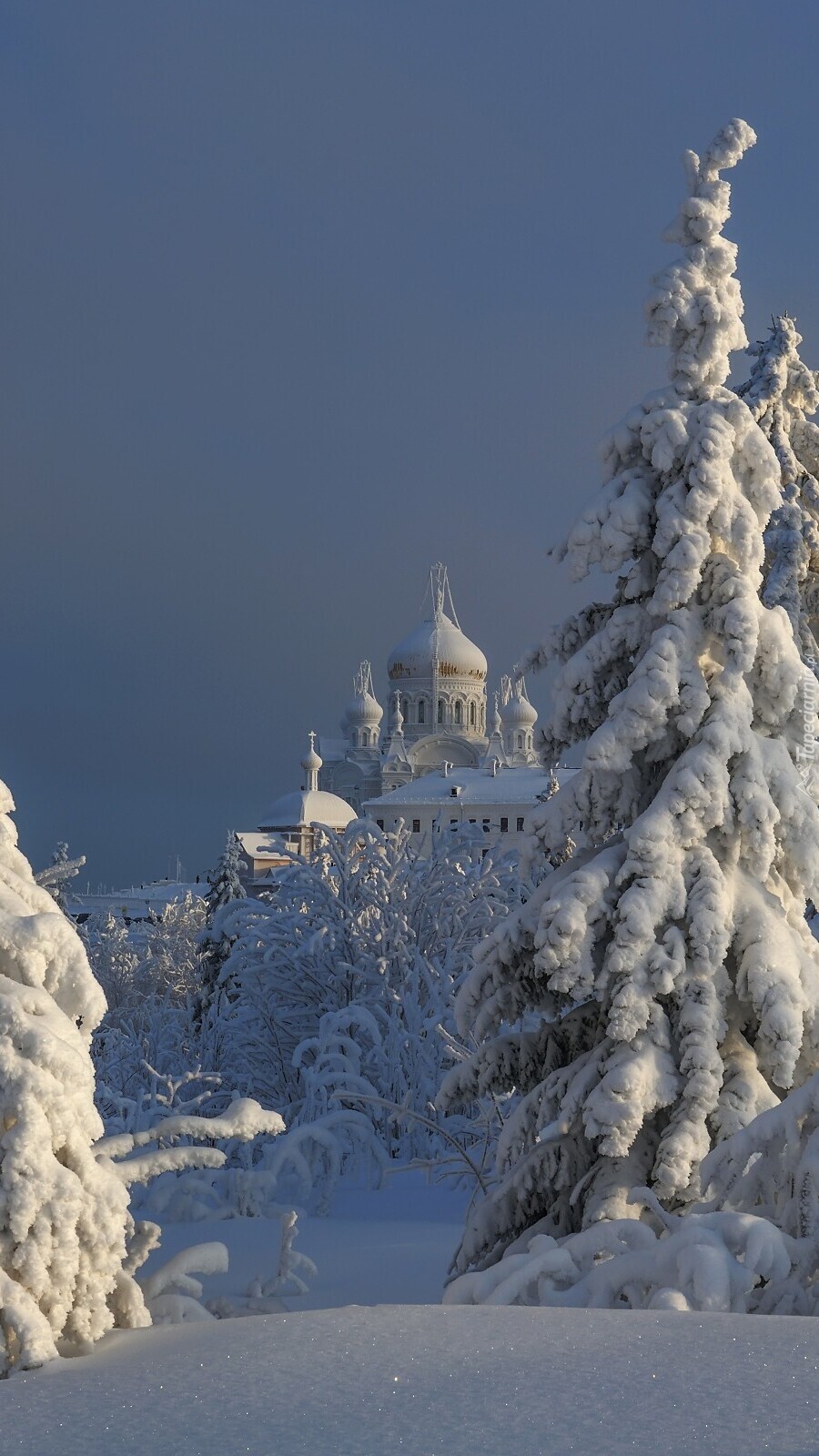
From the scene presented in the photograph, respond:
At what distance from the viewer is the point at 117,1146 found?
6117mm

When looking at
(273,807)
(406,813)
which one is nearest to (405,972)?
(406,813)

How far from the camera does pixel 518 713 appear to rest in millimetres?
123688

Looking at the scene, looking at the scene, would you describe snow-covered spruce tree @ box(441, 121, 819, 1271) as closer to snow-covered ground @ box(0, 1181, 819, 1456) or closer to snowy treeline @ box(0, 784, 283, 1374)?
snow-covered ground @ box(0, 1181, 819, 1456)

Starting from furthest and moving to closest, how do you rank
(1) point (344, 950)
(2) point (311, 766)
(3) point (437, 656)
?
(3) point (437, 656) < (2) point (311, 766) < (1) point (344, 950)

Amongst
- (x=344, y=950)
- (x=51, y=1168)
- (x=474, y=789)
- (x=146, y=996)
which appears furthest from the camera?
(x=474, y=789)

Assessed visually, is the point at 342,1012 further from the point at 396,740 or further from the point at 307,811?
the point at 396,740

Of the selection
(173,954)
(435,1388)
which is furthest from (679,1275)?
(173,954)

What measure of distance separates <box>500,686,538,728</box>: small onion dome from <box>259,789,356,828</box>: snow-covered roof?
1680 centimetres

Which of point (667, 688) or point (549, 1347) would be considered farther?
point (667, 688)

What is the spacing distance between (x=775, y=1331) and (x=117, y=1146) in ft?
8.28

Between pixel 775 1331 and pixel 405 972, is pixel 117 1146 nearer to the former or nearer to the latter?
pixel 775 1331

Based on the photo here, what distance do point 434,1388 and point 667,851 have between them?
4.65m

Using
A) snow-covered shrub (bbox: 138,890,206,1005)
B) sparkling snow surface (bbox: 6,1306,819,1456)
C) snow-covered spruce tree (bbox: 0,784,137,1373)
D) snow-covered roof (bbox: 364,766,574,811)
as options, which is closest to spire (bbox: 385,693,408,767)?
snow-covered roof (bbox: 364,766,574,811)

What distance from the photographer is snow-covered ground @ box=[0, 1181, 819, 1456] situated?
3787mm
